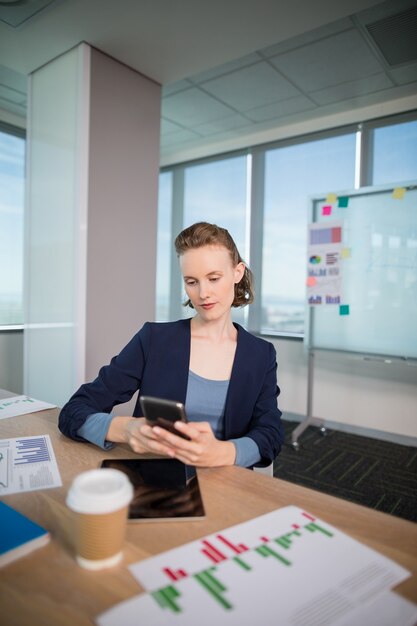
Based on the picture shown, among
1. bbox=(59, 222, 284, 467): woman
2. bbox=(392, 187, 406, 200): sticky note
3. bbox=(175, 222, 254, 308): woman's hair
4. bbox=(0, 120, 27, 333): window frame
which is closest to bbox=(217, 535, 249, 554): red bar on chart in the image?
bbox=(59, 222, 284, 467): woman

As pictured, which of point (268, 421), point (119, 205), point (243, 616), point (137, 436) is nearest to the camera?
point (243, 616)

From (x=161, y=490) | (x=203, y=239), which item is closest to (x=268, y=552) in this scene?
(x=161, y=490)

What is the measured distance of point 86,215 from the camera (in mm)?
2693

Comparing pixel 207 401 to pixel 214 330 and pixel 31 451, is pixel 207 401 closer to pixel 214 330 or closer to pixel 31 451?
pixel 214 330

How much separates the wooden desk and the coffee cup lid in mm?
126

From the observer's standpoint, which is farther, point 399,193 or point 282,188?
point 282,188

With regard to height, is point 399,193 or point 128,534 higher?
point 399,193

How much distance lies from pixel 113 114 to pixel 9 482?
2.60m

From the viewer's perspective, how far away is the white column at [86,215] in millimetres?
2703

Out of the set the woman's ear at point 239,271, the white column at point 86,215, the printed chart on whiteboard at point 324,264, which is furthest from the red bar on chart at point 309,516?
the printed chart on whiteboard at point 324,264

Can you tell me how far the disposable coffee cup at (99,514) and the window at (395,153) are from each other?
3.54 meters

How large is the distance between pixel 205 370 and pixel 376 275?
101 inches

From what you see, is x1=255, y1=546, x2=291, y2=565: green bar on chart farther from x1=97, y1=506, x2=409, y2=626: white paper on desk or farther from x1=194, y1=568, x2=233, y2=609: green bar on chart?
x1=194, y1=568, x2=233, y2=609: green bar on chart

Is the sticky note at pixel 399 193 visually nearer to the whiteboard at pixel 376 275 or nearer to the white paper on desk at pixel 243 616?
the whiteboard at pixel 376 275
